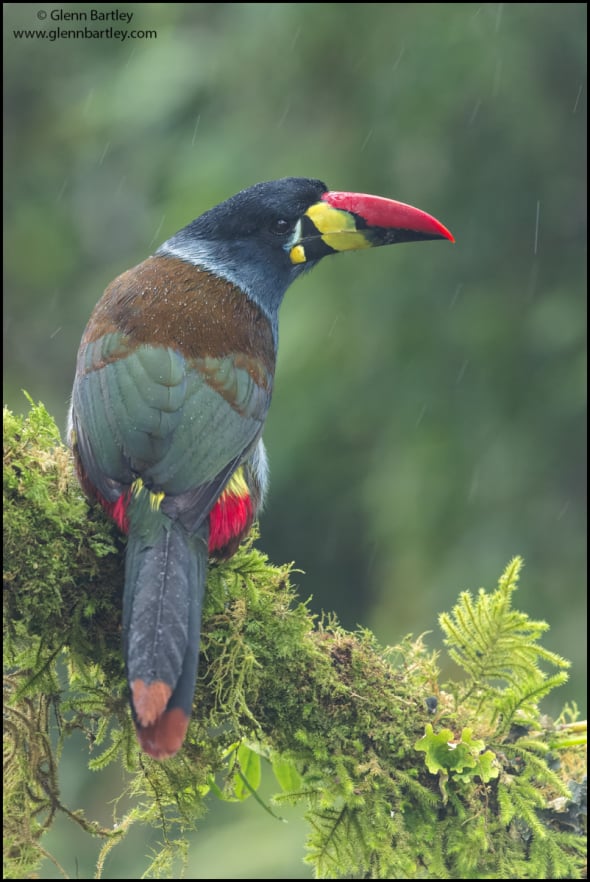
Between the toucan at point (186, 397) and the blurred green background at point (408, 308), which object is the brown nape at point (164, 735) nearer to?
the toucan at point (186, 397)

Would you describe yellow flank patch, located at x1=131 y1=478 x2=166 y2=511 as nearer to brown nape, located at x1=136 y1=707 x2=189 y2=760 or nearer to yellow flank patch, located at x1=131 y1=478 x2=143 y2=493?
yellow flank patch, located at x1=131 y1=478 x2=143 y2=493

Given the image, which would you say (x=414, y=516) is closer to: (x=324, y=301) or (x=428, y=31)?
(x=324, y=301)

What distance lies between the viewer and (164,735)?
231cm

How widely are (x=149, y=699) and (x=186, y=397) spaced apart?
2.96ft

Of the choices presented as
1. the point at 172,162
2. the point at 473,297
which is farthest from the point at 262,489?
the point at 172,162

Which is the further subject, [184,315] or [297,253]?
[297,253]

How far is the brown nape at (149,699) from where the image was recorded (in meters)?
2.31

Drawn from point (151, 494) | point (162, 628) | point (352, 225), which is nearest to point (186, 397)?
point (151, 494)

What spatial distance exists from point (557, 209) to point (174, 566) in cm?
373

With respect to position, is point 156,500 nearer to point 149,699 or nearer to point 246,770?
point 149,699

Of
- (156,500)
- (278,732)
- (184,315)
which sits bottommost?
(278,732)

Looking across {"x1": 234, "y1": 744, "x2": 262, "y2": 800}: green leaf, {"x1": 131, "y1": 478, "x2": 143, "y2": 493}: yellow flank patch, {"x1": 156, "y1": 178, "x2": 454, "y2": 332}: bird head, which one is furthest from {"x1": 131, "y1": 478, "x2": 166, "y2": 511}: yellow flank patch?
{"x1": 156, "y1": 178, "x2": 454, "y2": 332}: bird head

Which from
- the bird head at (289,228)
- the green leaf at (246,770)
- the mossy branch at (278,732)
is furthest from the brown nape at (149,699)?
the bird head at (289,228)

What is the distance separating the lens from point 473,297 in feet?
18.9
